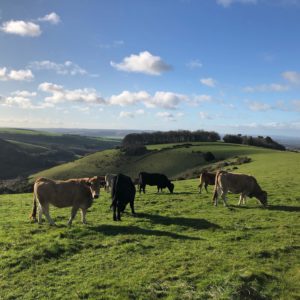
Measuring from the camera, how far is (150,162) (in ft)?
289

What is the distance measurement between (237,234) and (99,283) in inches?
252

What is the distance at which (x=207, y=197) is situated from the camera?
23156 millimetres

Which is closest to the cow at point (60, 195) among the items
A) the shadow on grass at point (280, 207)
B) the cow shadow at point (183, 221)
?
the cow shadow at point (183, 221)

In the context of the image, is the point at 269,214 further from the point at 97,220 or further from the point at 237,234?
the point at 97,220

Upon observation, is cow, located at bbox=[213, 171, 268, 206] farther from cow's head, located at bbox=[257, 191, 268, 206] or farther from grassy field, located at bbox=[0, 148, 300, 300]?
grassy field, located at bbox=[0, 148, 300, 300]

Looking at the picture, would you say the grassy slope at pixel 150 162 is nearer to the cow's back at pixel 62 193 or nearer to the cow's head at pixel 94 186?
the cow's head at pixel 94 186

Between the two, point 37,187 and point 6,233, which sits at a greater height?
point 37,187

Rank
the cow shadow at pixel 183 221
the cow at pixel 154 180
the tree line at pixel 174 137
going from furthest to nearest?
the tree line at pixel 174 137, the cow at pixel 154 180, the cow shadow at pixel 183 221

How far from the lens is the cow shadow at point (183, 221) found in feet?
49.0

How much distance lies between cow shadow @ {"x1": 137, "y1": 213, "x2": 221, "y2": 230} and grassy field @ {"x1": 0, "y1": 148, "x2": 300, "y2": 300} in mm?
42

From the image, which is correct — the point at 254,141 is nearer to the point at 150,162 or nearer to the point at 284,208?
the point at 150,162

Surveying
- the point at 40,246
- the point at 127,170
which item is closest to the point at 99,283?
the point at 40,246

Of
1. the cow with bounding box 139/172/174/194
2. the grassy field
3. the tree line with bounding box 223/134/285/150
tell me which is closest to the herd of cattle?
the grassy field

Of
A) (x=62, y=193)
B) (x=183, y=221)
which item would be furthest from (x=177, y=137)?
(x=62, y=193)
